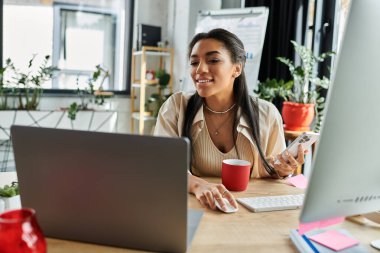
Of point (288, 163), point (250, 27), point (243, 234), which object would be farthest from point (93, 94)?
point (243, 234)

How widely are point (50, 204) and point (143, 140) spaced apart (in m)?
0.26

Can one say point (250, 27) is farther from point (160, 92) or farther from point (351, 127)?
point (351, 127)

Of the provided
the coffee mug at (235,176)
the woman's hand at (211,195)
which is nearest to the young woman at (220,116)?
the coffee mug at (235,176)

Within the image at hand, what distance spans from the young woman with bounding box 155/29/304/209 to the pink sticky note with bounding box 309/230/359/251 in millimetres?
620

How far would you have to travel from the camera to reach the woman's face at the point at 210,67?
167cm

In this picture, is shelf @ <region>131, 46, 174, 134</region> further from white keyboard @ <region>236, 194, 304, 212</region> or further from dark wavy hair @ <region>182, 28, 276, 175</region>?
white keyboard @ <region>236, 194, 304, 212</region>

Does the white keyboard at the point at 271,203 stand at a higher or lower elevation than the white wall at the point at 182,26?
lower

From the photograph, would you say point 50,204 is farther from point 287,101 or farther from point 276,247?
point 287,101

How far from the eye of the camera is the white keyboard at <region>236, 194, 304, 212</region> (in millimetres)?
1034

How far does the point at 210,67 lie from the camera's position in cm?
169

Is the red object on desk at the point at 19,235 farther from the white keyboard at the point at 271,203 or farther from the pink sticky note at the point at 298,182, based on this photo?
the pink sticky note at the point at 298,182

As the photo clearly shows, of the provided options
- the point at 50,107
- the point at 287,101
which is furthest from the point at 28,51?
the point at 287,101

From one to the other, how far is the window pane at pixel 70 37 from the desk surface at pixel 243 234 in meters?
3.96

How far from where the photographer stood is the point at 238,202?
109 cm
